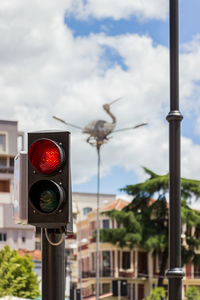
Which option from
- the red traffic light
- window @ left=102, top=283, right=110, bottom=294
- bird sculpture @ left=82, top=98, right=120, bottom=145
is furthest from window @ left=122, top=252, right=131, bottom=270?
the red traffic light

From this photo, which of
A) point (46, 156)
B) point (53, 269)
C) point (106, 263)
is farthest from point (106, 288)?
point (46, 156)

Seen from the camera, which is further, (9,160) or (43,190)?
(9,160)

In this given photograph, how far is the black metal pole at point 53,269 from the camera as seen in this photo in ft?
14.7

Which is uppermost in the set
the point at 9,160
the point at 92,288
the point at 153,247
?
the point at 9,160

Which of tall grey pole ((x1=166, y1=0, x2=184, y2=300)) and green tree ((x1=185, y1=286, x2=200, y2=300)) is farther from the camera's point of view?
green tree ((x1=185, y1=286, x2=200, y2=300))

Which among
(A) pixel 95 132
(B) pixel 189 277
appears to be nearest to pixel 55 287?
(A) pixel 95 132

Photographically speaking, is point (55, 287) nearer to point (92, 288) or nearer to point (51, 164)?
point (51, 164)

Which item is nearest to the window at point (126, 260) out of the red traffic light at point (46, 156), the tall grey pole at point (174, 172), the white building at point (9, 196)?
the white building at point (9, 196)

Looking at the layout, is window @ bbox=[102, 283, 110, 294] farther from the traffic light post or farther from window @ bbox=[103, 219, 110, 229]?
the traffic light post

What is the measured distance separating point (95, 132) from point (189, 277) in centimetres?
2717

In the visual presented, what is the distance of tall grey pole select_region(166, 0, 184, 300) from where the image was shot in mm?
6383

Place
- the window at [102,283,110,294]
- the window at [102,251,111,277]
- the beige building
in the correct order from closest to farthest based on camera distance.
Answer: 1. the beige building
2. the window at [102,283,110,294]
3. the window at [102,251,111,277]

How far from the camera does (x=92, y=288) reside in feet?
278

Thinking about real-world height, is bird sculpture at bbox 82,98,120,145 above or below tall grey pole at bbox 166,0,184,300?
above
